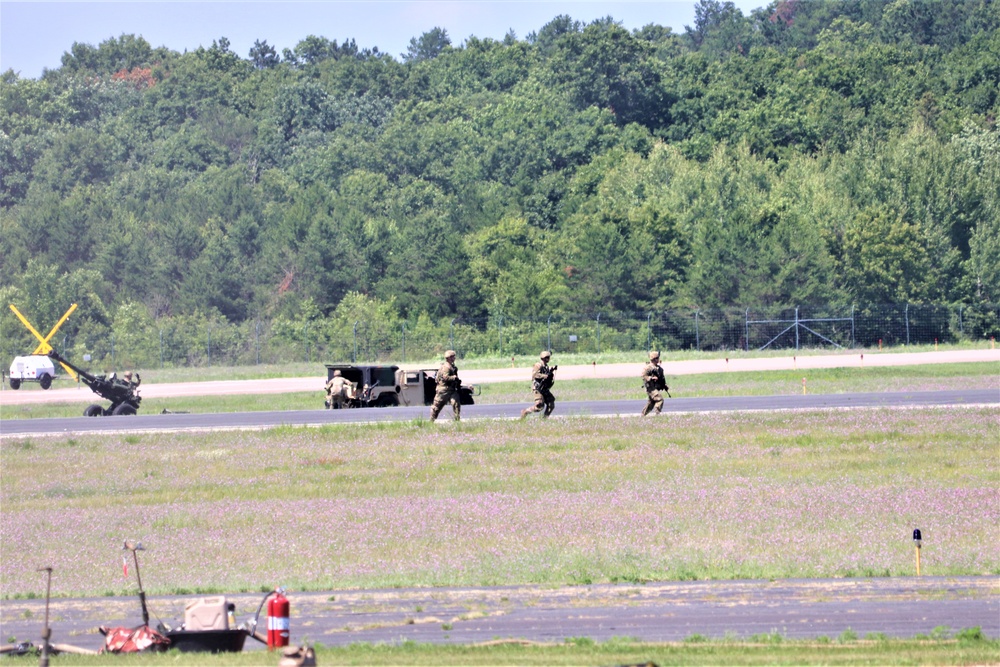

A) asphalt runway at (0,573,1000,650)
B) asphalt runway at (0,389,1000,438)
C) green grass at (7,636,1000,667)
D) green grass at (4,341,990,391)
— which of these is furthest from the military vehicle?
green grass at (7,636,1000,667)

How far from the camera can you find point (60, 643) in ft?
48.9

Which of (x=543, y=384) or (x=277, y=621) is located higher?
(x=543, y=384)

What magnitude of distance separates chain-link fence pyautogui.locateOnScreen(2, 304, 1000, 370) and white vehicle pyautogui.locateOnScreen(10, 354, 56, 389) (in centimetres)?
1004

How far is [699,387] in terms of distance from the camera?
48.7 meters

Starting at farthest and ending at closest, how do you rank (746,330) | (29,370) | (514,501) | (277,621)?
(746,330) → (29,370) → (514,501) → (277,621)

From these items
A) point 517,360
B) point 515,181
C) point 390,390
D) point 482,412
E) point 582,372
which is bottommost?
point 482,412

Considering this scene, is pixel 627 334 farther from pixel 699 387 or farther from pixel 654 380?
pixel 654 380

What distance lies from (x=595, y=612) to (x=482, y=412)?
2327 cm

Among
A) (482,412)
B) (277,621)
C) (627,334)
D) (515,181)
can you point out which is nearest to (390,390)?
A: (482,412)

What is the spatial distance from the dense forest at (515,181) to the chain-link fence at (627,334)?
9.00ft

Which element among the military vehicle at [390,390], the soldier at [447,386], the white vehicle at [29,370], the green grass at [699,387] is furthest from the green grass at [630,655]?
the white vehicle at [29,370]

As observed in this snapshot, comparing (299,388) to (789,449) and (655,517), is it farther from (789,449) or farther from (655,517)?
(655,517)

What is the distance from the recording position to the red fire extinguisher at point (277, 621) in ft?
42.8

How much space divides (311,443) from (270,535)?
33.0 ft
